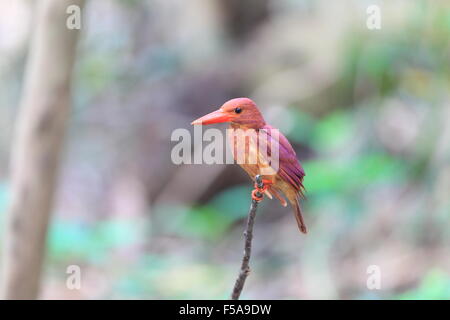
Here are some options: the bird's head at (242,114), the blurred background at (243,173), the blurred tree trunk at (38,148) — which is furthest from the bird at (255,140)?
the blurred background at (243,173)

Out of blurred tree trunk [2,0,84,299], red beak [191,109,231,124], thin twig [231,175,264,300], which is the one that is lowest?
thin twig [231,175,264,300]

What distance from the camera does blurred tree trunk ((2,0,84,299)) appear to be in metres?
1.83

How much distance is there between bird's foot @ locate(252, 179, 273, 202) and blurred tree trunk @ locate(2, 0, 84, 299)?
3.98ft

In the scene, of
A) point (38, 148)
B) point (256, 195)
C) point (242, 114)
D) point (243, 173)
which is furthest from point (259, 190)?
point (243, 173)

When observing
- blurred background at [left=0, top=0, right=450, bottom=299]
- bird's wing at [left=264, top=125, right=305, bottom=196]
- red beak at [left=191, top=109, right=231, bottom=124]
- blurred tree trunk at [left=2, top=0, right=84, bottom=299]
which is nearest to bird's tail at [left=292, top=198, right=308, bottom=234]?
bird's wing at [left=264, top=125, right=305, bottom=196]

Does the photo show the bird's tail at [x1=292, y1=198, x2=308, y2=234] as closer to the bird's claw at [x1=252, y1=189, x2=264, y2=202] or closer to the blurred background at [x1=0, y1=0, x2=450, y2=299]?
the bird's claw at [x1=252, y1=189, x2=264, y2=202]

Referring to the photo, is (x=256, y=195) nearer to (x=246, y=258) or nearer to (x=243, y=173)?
(x=246, y=258)

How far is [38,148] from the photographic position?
1872 millimetres

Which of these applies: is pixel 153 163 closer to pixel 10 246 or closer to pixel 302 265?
pixel 302 265

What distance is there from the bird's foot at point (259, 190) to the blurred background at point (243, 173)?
1.62 metres

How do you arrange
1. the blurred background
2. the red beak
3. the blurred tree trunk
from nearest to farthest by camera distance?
the red beak → the blurred tree trunk → the blurred background

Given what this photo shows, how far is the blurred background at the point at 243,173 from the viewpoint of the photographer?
3.10 m

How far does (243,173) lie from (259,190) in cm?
299

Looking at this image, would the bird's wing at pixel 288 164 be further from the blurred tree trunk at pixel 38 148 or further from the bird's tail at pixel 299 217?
the blurred tree trunk at pixel 38 148
